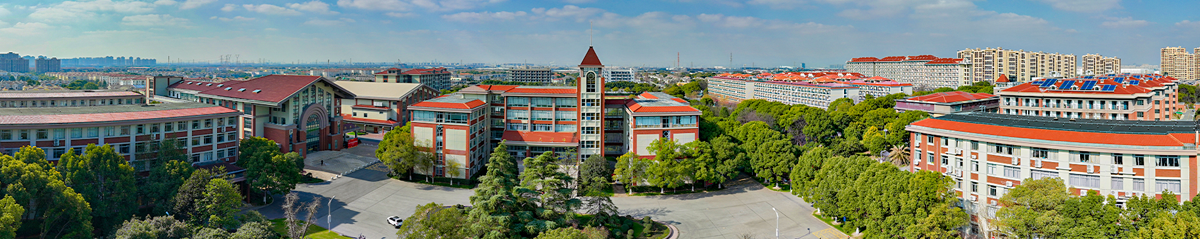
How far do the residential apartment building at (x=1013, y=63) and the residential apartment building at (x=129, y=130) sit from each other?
418 ft

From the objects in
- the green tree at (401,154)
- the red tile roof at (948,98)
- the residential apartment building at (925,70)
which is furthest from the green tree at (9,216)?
the residential apartment building at (925,70)

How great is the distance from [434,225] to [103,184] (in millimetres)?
16796

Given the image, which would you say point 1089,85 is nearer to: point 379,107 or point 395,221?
point 395,221

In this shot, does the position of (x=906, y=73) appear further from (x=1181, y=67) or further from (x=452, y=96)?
(x=452, y=96)

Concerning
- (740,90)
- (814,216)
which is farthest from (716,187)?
(740,90)

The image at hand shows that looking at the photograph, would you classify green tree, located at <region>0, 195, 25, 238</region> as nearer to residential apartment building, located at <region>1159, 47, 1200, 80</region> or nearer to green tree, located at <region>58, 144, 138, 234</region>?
green tree, located at <region>58, 144, 138, 234</region>

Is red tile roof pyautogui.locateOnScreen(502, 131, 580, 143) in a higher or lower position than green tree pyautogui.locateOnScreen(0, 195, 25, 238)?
higher

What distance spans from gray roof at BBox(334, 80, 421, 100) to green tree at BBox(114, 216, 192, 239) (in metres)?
41.7

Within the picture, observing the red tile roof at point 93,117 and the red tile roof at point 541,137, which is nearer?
the red tile roof at point 93,117

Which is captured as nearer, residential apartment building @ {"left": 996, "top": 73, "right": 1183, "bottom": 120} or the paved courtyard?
the paved courtyard

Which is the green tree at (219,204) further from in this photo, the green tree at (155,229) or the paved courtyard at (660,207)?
the paved courtyard at (660,207)

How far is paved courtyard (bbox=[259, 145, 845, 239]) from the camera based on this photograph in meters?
31.7

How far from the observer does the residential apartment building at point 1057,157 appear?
2328 centimetres

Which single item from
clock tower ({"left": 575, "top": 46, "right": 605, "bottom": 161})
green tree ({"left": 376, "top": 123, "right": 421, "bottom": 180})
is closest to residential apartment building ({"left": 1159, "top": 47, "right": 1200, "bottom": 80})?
clock tower ({"left": 575, "top": 46, "right": 605, "bottom": 161})
